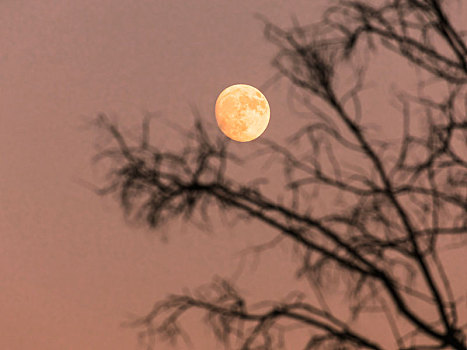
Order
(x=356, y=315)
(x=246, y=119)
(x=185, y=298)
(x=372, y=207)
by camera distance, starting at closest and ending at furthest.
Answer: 1. (x=356, y=315)
2. (x=372, y=207)
3. (x=185, y=298)
4. (x=246, y=119)

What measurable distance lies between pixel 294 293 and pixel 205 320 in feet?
1.92

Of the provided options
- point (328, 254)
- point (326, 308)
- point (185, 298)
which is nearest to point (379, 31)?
point (328, 254)

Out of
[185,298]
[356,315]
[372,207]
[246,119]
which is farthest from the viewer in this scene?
[246,119]

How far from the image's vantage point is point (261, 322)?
455 centimetres

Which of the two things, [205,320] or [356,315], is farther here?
[205,320]

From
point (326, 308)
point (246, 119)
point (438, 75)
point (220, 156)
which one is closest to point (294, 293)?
point (326, 308)

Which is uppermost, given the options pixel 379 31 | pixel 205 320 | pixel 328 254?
pixel 379 31

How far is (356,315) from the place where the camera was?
4.29 m

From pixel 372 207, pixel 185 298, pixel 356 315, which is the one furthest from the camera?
pixel 185 298

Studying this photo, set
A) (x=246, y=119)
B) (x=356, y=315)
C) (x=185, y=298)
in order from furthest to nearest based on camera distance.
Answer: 1. (x=246, y=119)
2. (x=185, y=298)
3. (x=356, y=315)

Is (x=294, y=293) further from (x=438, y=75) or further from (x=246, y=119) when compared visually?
(x=246, y=119)

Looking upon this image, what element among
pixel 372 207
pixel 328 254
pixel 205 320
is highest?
pixel 372 207

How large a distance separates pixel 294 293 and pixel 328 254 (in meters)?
0.32

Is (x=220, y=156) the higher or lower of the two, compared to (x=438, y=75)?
lower
